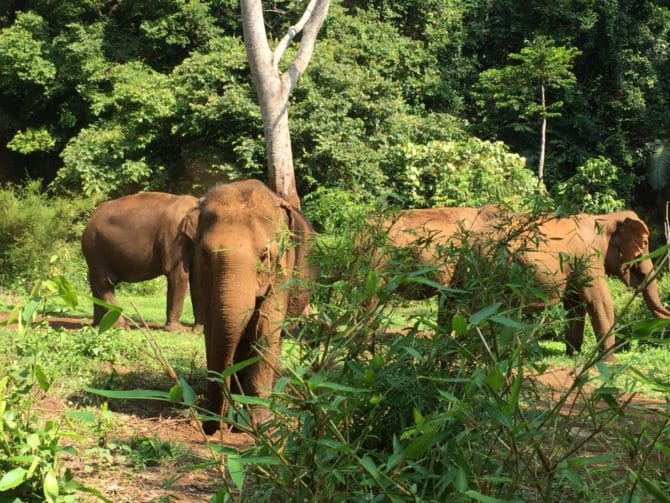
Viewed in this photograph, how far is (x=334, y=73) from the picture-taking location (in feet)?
73.5

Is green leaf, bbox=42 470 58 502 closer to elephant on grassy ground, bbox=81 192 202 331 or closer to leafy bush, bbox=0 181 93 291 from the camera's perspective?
elephant on grassy ground, bbox=81 192 202 331

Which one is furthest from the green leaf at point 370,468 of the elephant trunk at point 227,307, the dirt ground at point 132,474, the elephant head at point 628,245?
the elephant head at point 628,245

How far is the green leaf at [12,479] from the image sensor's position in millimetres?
2363

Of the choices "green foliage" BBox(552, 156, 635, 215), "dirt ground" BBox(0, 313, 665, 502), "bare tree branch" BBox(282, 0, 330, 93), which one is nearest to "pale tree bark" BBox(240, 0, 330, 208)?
"bare tree branch" BBox(282, 0, 330, 93)

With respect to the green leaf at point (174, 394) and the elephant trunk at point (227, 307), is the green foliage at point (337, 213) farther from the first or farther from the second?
the green leaf at point (174, 394)

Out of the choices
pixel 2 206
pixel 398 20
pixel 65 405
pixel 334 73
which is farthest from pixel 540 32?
pixel 65 405

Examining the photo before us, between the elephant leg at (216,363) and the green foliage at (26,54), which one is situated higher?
the green foliage at (26,54)

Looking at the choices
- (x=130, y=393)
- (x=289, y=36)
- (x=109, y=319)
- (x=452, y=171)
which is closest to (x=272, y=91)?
(x=289, y=36)

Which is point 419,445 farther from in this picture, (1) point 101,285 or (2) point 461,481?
(1) point 101,285

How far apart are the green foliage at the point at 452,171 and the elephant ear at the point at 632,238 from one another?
6.48m

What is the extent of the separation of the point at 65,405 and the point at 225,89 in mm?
18245

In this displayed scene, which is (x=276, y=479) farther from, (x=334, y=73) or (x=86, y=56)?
(x=86, y=56)

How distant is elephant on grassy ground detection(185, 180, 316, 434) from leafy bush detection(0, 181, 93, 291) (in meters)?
12.6

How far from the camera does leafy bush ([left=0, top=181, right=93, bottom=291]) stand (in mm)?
18016
